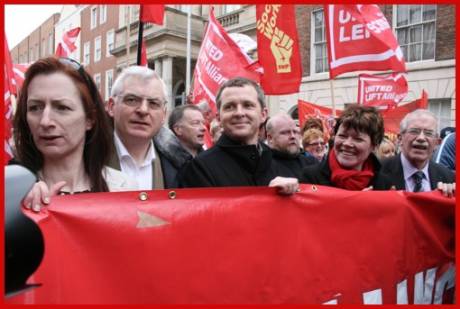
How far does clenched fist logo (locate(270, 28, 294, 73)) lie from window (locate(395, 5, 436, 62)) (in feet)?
27.1

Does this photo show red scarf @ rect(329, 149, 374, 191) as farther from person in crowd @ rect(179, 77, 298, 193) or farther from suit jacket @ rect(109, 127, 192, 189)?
suit jacket @ rect(109, 127, 192, 189)

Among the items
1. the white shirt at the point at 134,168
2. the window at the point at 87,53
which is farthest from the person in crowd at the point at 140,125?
the window at the point at 87,53

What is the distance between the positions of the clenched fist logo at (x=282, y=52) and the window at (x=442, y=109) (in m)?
7.99

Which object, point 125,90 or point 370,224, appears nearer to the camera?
point 370,224

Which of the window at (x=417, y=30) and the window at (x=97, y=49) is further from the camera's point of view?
the window at (x=97, y=49)

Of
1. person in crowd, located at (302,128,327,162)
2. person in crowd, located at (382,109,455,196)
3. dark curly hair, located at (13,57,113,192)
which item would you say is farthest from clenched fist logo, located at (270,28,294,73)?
dark curly hair, located at (13,57,113,192)

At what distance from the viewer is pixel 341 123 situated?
119 inches

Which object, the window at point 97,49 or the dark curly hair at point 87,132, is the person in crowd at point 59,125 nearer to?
the dark curly hair at point 87,132

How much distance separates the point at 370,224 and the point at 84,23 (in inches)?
1479

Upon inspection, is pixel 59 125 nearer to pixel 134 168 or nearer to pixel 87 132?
pixel 87 132

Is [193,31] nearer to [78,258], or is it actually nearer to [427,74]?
[427,74]

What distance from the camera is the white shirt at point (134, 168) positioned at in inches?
107

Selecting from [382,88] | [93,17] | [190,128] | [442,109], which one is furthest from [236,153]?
[93,17]

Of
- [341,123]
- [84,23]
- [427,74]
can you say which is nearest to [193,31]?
[427,74]
